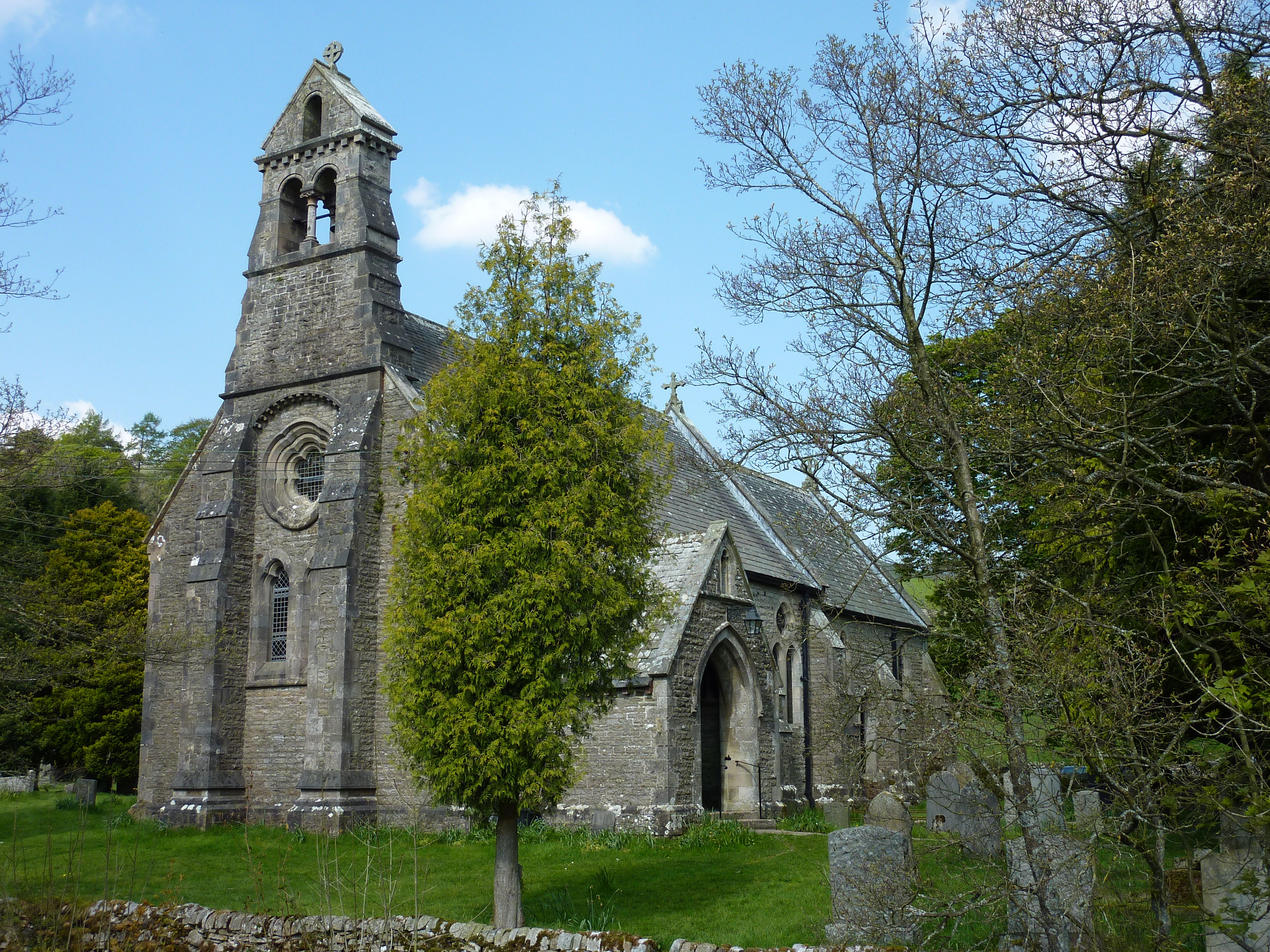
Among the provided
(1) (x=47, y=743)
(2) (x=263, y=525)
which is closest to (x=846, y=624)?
(2) (x=263, y=525)

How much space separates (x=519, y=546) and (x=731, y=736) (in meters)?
10.4

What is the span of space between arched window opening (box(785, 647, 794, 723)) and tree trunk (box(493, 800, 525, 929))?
573 inches

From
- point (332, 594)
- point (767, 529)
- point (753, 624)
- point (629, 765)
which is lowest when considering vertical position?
point (629, 765)

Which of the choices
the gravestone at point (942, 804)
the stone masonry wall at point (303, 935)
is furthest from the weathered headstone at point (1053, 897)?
the gravestone at point (942, 804)

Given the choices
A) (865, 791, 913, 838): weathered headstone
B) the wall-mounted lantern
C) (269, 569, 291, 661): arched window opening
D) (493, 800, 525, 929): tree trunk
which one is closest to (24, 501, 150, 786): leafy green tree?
(269, 569, 291, 661): arched window opening

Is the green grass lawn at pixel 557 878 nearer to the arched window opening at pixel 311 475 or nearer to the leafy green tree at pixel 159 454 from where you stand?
the arched window opening at pixel 311 475

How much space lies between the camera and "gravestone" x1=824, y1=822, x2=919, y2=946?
7.82m

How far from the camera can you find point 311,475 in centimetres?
2248

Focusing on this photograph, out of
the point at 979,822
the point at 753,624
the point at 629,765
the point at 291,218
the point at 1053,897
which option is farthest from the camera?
the point at 291,218

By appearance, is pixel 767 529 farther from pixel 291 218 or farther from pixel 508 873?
pixel 508 873

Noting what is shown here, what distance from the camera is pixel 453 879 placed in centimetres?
1441

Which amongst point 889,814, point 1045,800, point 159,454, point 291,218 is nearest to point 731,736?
point 889,814

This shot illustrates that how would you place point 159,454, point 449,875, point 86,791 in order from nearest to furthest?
point 449,875 < point 86,791 < point 159,454

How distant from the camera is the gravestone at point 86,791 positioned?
76.9 feet
